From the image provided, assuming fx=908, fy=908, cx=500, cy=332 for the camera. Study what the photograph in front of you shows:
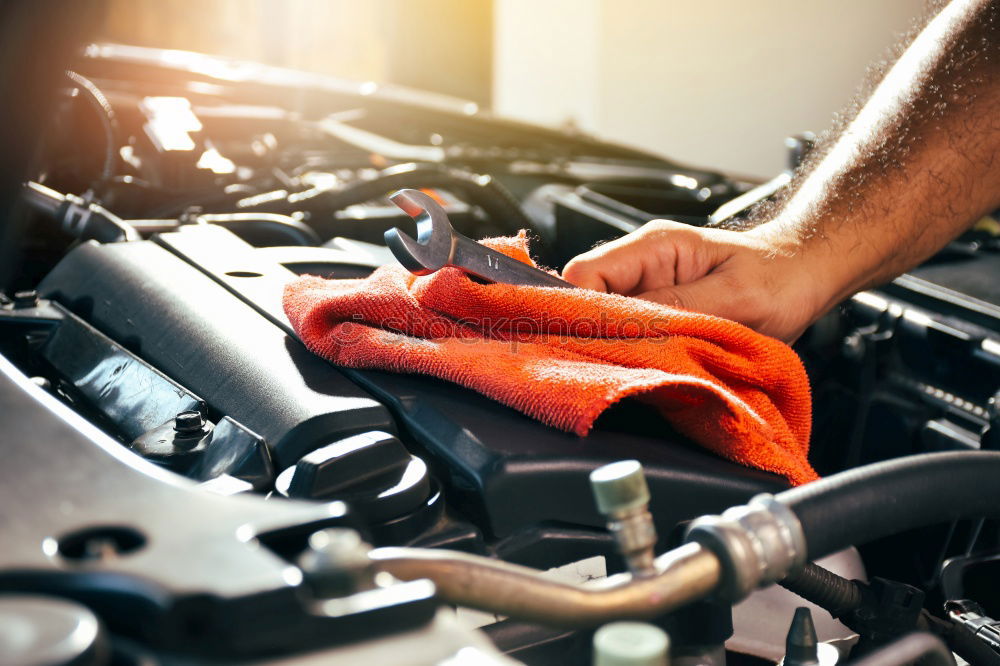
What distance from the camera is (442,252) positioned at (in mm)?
623

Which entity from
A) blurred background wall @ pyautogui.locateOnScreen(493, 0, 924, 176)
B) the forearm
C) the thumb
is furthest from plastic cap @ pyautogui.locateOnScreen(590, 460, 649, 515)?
blurred background wall @ pyautogui.locateOnScreen(493, 0, 924, 176)

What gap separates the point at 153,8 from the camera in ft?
16.6

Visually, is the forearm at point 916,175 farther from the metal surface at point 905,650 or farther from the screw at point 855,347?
the metal surface at point 905,650

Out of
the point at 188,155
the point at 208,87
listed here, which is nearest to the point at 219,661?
the point at 188,155

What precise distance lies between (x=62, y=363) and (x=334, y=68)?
5.19 m

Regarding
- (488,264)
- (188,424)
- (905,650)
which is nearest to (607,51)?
(488,264)

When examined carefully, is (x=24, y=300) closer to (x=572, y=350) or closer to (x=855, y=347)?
(x=572, y=350)

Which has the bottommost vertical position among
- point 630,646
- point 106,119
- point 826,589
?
point 826,589

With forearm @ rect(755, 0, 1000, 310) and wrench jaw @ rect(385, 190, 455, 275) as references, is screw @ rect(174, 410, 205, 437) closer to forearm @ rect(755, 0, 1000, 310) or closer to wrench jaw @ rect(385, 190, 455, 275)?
wrench jaw @ rect(385, 190, 455, 275)

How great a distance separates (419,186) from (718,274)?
1.70 ft

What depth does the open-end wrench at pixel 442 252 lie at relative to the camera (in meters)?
0.62

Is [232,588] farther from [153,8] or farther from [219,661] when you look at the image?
[153,8]

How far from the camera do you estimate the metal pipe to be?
1.05 ft

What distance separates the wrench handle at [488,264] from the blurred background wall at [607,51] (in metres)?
3.12
